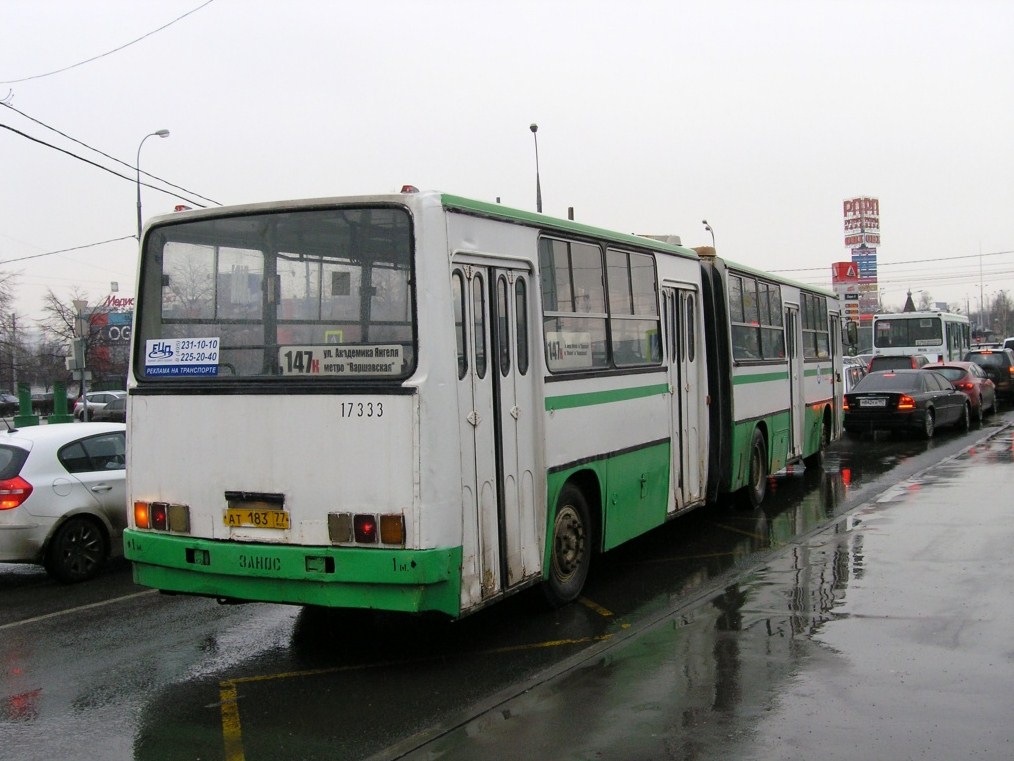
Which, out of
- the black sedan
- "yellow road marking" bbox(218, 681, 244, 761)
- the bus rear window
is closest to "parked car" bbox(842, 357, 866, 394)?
the black sedan

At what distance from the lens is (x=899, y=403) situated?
71.2ft

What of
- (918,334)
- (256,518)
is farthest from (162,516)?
(918,334)

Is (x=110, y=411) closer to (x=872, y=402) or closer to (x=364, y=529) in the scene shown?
(x=872, y=402)

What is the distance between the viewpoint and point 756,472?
13.3 m

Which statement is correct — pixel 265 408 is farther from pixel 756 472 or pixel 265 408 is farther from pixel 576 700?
pixel 756 472

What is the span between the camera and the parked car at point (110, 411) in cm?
4062

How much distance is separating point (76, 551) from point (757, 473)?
7965mm

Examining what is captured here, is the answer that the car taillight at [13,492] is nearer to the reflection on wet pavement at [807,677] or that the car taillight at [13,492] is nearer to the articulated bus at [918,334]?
the reflection on wet pavement at [807,677]

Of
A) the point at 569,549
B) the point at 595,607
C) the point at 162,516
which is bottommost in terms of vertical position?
the point at 595,607

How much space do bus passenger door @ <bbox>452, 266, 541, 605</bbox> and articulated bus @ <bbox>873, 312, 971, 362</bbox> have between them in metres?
35.0

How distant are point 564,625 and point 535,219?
117 inches

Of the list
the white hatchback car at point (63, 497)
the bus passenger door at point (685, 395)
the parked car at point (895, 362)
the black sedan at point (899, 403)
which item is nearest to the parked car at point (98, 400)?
the parked car at point (895, 362)

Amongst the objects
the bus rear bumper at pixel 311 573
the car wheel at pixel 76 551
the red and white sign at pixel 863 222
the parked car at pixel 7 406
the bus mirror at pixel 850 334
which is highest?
the red and white sign at pixel 863 222

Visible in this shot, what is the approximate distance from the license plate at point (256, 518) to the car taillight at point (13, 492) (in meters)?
3.61
